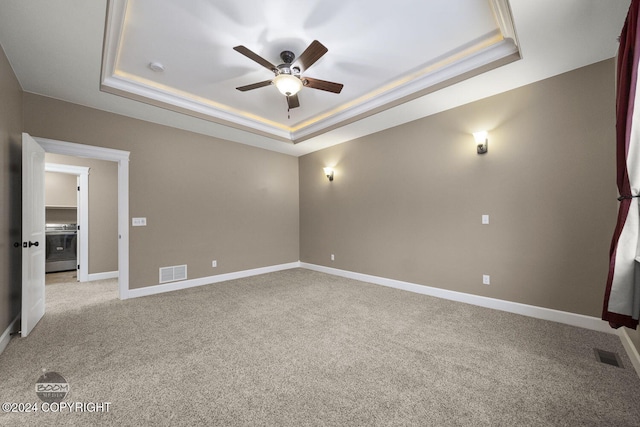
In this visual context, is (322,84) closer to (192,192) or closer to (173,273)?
(192,192)

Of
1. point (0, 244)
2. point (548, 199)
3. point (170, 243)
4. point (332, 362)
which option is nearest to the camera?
point (332, 362)

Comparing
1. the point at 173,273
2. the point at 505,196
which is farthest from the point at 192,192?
the point at 505,196

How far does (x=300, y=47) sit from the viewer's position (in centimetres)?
273

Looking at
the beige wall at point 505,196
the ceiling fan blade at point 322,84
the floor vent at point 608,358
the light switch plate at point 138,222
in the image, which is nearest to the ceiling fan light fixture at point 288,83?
the ceiling fan blade at point 322,84

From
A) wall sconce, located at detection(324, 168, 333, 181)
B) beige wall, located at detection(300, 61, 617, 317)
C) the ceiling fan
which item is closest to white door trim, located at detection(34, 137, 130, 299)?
the ceiling fan

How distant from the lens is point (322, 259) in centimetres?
555

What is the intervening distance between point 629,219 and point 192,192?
5.04m

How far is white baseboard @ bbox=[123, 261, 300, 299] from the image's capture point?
12.7 feet

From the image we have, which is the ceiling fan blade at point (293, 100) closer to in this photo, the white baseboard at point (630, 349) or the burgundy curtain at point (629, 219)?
the burgundy curtain at point (629, 219)

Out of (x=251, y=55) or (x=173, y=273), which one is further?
(x=173, y=273)

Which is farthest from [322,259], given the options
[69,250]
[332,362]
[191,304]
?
[69,250]

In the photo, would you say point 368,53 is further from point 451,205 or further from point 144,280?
point 144,280

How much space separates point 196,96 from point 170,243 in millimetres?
2320

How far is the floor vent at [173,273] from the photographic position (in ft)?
13.5
